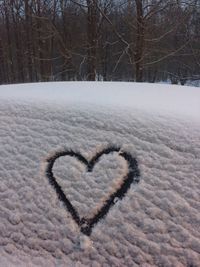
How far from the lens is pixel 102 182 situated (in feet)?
4.42

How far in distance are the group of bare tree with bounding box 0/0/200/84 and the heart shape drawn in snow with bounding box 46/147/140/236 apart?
594 centimetres

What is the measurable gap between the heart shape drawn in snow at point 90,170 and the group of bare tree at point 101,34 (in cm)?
594

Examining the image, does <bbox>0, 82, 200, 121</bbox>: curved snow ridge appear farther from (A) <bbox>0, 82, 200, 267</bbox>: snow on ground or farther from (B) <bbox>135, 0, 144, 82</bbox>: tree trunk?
(B) <bbox>135, 0, 144, 82</bbox>: tree trunk

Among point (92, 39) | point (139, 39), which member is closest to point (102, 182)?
point (139, 39)

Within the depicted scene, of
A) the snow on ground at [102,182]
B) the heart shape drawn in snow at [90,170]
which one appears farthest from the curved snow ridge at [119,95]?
the heart shape drawn in snow at [90,170]

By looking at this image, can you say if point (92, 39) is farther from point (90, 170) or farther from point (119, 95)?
point (90, 170)

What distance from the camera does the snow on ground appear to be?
1.23 metres

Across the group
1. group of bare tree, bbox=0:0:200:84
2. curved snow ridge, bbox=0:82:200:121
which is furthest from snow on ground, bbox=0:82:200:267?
group of bare tree, bbox=0:0:200:84

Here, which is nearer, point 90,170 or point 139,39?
point 90,170

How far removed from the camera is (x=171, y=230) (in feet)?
4.03

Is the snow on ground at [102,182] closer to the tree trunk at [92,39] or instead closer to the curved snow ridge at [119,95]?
the curved snow ridge at [119,95]

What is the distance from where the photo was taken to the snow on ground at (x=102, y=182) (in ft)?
4.05

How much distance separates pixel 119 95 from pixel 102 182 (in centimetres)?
53

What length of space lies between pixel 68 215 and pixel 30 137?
0.38 meters
